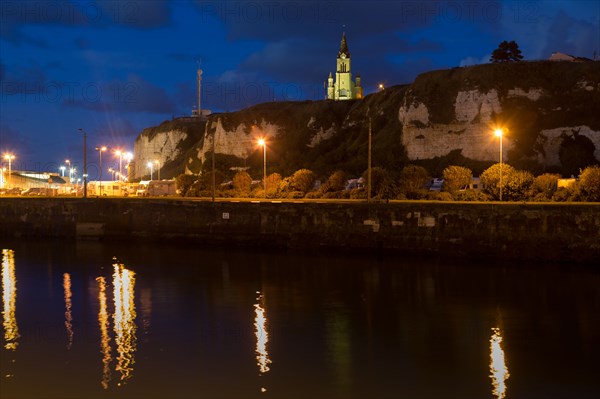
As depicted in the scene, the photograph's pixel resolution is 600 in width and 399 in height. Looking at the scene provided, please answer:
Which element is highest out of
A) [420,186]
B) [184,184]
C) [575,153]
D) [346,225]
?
[575,153]

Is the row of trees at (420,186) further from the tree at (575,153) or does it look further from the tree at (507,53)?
the tree at (507,53)

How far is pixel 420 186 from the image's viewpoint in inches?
2373

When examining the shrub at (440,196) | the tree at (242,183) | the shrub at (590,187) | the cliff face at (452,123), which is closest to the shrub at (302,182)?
the tree at (242,183)

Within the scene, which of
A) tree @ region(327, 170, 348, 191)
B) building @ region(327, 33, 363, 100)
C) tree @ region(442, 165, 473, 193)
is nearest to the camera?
tree @ region(442, 165, 473, 193)

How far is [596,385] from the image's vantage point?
1844 centimetres

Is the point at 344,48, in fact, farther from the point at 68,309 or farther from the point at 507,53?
the point at 68,309

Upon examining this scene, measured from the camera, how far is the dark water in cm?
1845

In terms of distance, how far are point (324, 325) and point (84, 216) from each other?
35.8m

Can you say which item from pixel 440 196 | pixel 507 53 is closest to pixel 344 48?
pixel 507 53

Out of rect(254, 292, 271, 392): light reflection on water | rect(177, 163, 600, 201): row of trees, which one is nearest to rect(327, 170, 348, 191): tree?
rect(177, 163, 600, 201): row of trees

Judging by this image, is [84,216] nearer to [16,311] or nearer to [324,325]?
[16,311]

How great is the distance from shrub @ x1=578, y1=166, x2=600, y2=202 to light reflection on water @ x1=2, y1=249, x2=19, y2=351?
38.8 metres

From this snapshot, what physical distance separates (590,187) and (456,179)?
13632 millimetres

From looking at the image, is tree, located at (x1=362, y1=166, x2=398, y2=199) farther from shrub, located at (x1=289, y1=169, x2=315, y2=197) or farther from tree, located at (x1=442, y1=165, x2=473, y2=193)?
shrub, located at (x1=289, y1=169, x2=315, y2=197)
